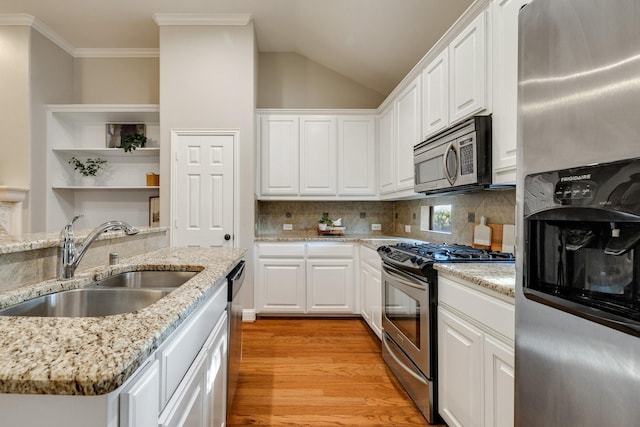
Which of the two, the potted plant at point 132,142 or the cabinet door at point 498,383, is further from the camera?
the potted plant at point 132,142

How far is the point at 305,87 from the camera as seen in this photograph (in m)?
4.18

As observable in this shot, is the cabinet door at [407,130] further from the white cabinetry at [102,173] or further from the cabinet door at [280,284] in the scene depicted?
the white cabinetry at [102,173]

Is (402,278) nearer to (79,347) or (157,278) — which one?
(157,278)

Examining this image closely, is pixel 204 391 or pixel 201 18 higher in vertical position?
pixel 201 18

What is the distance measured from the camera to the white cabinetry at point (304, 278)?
11.4 feet

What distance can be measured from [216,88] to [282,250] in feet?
6.19

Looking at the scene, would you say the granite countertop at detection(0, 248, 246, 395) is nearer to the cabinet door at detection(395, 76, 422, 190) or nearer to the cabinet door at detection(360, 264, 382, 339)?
the cabinet door at detection(360, 264, 382, 339)

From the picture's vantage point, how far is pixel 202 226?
11.2ft

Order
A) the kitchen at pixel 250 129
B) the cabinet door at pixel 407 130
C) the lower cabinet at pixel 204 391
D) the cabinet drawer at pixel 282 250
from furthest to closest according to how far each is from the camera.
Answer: the cabinet drawer at pixel 282 250
the kitchen at pixel 250 129
the cabinet door at pixel 407 130
the lower cabinet at pixel 204 391

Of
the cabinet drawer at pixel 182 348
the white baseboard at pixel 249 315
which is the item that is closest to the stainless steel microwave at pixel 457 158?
the cabinet drawer at pixel 182 348

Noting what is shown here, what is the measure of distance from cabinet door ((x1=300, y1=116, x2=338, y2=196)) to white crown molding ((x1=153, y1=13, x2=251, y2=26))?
1199mm

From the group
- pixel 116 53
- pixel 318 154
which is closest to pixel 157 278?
pixel 318 154

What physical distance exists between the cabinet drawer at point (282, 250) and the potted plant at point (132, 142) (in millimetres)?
1924

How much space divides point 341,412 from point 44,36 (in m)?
4.91
